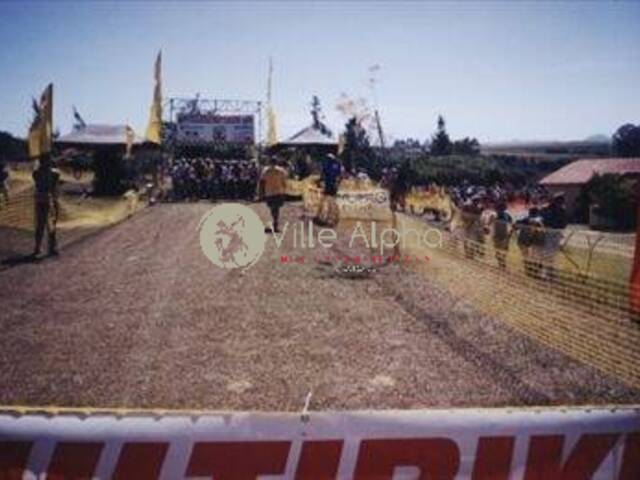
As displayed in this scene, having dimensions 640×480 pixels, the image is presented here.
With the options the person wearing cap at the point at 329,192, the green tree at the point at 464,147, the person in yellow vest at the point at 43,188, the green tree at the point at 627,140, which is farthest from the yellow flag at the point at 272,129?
the green tree at the point at 464,147

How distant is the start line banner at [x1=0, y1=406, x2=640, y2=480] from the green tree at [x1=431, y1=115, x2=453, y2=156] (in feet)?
290

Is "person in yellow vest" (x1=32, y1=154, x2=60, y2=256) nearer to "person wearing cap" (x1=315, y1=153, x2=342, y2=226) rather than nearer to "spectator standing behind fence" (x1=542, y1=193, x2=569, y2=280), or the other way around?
"person wearing cap" (x1=315, y1=153, x2=342, y2=226)

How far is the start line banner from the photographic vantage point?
250 cm

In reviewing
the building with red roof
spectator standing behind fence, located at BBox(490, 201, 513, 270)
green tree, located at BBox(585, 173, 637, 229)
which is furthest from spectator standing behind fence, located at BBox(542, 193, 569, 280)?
the building with red roof

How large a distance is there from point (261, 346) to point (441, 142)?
3391 inches

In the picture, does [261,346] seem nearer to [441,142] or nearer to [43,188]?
[43,188]

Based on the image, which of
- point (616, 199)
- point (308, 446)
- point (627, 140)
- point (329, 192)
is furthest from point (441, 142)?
point (308, 446)

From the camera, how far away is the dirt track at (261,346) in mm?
5867

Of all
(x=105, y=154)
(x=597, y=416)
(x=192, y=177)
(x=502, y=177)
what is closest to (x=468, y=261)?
(x=597, y=416)

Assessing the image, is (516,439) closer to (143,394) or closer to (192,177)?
(143,394)

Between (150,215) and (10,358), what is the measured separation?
52.7ft

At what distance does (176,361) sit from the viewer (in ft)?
22.1

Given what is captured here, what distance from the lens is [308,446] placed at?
8.38 ft

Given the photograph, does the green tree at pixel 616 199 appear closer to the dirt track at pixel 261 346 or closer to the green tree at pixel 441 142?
the dirt track at pixel 261 346
